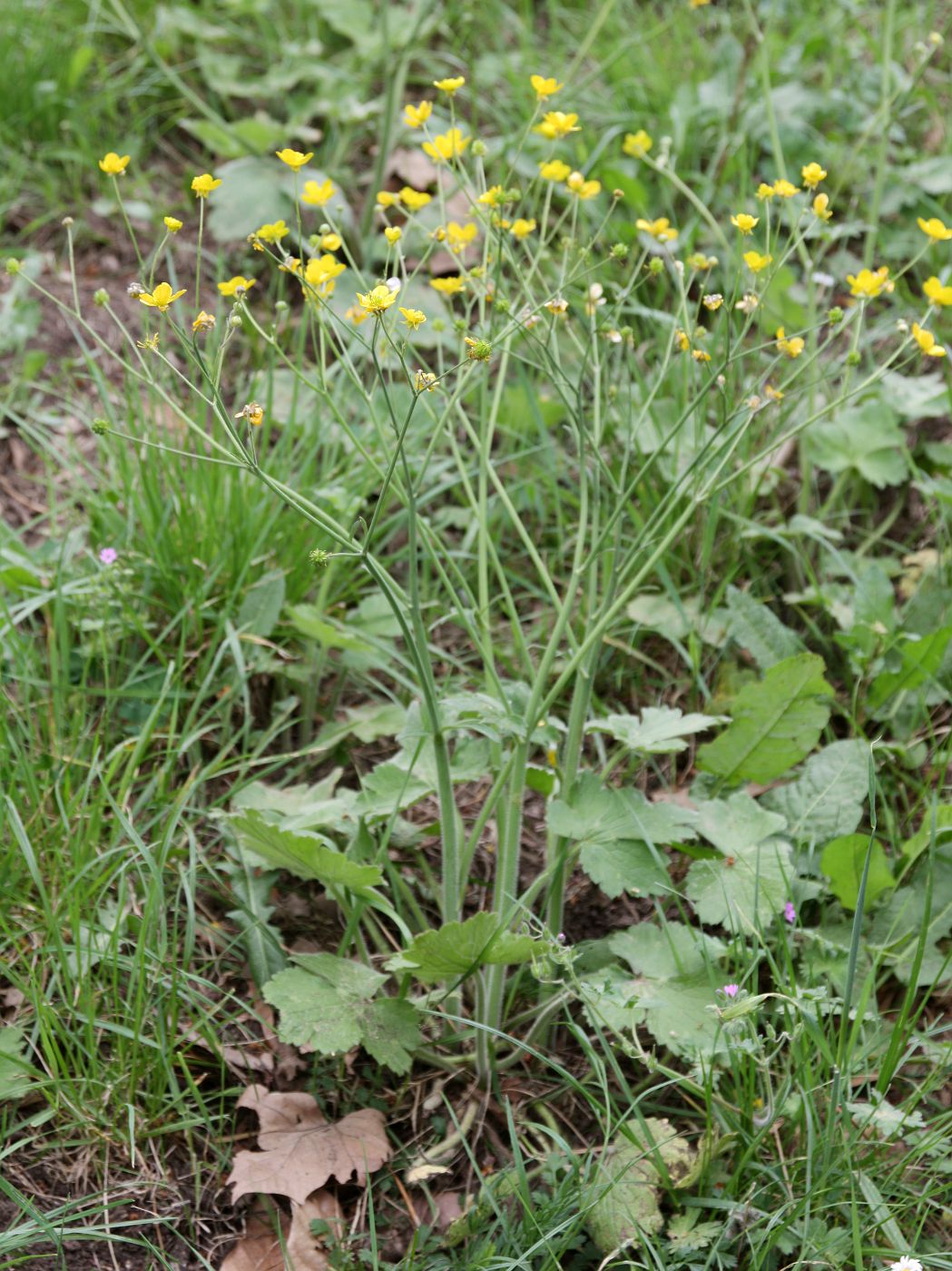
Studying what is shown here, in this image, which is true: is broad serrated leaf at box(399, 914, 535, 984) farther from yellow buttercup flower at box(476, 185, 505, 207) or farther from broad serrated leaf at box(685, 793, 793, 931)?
yellow buttercup flower at box(476, 185, 505, 207)

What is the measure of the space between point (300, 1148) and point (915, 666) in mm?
1251

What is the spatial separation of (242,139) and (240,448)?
2.16 meters

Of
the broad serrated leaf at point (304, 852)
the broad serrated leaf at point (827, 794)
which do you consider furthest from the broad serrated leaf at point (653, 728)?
the broad serrated leaf at point (304, 852)

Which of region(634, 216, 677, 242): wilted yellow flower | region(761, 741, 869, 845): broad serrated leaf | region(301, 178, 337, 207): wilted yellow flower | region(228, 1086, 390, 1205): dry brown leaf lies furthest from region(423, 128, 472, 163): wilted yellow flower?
region(228, 1086, 390, 1205): dry brown leaf

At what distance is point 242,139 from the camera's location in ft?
10.4

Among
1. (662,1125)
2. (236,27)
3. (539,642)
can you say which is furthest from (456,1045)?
(236,27)

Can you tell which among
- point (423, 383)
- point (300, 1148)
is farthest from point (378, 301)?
point (300, 1148)

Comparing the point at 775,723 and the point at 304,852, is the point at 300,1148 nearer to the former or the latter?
the point at 304,852

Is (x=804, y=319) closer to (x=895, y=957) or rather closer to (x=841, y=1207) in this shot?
(x=895, y=957)

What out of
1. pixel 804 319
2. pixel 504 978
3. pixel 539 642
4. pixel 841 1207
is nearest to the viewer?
pixel 841 1207

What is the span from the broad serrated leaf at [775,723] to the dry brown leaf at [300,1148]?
77 centimetres

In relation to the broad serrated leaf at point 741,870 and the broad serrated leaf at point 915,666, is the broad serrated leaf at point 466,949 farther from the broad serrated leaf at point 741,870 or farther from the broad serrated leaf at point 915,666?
the broad serrated leaf at point 915,666

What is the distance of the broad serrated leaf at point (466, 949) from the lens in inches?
59.9

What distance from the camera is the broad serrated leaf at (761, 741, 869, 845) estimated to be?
75.7 inches
